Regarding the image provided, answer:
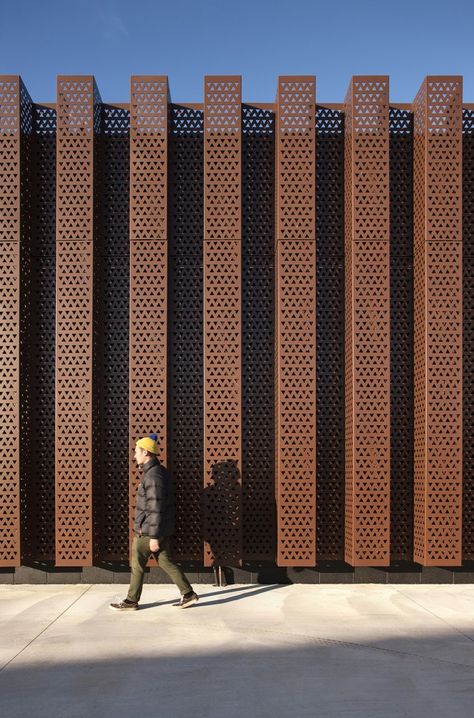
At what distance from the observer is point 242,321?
975cm

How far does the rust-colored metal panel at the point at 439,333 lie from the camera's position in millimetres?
9195

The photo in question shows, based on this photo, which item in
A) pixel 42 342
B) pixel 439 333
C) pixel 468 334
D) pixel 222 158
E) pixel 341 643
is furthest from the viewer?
pixel 42 342

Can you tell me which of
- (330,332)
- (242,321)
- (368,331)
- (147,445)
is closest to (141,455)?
(147,445)

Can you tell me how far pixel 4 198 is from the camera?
9.42m

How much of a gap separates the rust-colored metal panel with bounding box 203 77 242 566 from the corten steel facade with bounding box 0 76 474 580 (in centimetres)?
3

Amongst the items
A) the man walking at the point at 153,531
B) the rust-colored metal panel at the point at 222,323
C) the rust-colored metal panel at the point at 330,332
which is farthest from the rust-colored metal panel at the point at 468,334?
the man walking at the point at 153,531

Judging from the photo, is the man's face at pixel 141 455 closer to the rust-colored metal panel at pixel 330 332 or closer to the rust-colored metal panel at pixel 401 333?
the rust-colored metal panel at pixel 330 332

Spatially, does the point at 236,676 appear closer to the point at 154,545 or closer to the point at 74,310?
the point at 154,545

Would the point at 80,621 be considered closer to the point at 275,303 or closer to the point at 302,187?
the point at 275,303

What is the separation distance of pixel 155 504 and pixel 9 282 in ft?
11.9

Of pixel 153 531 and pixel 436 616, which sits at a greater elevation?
pixel 153 531

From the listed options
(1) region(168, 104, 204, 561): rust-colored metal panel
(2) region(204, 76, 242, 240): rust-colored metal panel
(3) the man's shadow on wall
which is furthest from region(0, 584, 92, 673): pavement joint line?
(2) region(204, 76, 242, 240): rust-colored metal panel

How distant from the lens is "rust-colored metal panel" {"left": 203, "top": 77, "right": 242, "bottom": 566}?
9227 millimetres

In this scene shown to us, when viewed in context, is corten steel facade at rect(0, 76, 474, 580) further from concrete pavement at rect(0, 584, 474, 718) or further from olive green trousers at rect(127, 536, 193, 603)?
olive green trousers at rect(127, 536, 193, 603)
